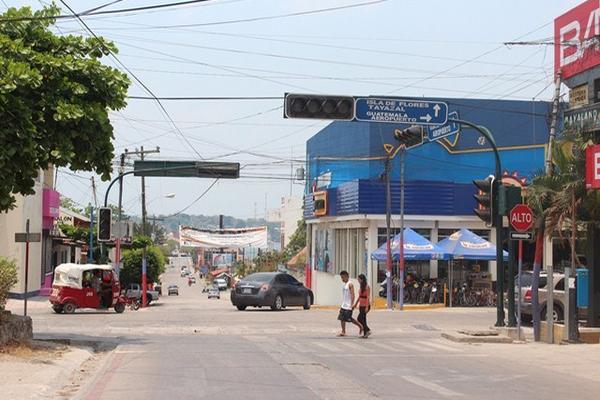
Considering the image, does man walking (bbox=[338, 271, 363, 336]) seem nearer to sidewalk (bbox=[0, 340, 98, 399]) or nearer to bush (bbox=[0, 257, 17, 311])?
sidewalk (bbox=[0, 340, 98, 399])

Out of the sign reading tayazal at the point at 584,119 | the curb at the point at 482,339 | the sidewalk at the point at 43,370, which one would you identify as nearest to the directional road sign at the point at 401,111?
the sign reading tayazal at the point at 584,119

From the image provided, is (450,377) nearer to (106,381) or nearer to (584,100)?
(106,381)

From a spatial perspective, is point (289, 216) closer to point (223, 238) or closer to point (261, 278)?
point (223, 238)

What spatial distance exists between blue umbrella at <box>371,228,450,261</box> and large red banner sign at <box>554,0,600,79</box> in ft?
39.2

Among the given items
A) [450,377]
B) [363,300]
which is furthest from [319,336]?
[450,377]

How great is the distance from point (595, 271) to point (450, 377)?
1175cm

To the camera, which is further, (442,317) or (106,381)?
(442,317)

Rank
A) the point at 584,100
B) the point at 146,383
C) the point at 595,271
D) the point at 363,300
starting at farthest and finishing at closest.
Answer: the point at 584,100, the point at 595,271, the point at 363,300, the point at 146,383

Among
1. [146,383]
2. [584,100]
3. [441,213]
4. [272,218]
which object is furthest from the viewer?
→ [272,218]

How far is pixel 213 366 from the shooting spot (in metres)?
14.4

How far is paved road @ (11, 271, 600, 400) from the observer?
11727 millimetres

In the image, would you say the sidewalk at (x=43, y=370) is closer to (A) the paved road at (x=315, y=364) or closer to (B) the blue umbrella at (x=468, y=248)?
(A) the paved road at (x=315, y=364)

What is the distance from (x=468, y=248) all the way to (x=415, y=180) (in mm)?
7235

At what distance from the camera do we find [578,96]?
28.8 m
